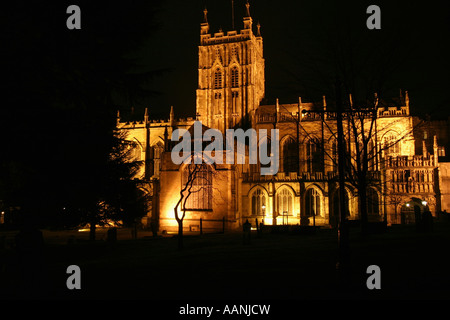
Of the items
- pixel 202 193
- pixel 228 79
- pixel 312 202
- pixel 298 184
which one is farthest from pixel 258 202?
pixel 228 79

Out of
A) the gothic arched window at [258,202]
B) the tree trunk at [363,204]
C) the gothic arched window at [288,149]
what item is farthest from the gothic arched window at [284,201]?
the tree trunk at [363,204]

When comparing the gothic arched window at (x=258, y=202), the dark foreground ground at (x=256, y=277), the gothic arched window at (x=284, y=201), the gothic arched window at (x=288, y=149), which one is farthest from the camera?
the gothic arched window at (x=288, y=149)

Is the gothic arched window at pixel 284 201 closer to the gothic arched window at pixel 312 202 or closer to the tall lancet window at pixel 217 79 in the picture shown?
the gothic arched window at pixel 312 202

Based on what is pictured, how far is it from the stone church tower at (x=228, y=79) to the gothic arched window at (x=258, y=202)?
1451 cm

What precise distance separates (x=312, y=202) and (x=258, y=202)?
5424 millimetres

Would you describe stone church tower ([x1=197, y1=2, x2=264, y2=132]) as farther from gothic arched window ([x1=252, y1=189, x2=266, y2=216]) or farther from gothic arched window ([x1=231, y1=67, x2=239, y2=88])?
gothic arched window ([x1=252, y1=189, x2=266, y2=216])

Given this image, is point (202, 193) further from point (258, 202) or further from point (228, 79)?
point (228, 79)

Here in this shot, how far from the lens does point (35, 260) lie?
9242mm

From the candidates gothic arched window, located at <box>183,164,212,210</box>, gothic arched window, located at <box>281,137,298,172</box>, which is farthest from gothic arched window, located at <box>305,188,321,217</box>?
gothic arched window, located at <box>183,164,212,210</box>

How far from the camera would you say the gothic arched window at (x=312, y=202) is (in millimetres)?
35781

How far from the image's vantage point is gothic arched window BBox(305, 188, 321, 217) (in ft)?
117

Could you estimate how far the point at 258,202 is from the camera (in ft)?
121
